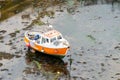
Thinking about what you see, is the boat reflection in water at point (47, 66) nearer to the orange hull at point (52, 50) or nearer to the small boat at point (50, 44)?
the small boat at point (50, 44)

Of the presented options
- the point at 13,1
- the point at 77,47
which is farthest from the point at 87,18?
the point at 13,1

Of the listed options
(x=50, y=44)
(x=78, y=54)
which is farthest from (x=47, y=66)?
(x=78, y=54)

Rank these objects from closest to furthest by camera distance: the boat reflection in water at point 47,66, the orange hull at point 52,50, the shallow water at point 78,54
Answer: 1. the boat reflection in water at point 47,66
2. the shallow water at point 78,54
3. the orange hull at point 52,50

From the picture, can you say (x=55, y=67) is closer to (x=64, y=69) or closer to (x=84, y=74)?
(x=64, y=69)

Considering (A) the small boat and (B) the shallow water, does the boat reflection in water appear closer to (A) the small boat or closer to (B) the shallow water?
(B) the shallow water

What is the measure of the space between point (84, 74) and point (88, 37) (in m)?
10.5

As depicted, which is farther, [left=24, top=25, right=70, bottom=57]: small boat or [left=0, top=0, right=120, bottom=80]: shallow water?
[left=24, top=25, right=70, bottom=57]: small boat

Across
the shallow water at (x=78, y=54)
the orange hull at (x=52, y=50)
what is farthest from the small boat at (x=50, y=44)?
the shallow water at (x=78, y=54)

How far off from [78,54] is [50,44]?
412cm

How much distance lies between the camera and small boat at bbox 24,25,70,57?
40312 mm

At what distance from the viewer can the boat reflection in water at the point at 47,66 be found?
38347mm

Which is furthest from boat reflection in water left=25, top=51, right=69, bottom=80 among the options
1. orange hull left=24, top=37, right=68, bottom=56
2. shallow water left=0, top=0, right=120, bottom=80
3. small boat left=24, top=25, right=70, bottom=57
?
orange hull left=24, top=37, right=68, bottom=56

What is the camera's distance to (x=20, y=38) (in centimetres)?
4872

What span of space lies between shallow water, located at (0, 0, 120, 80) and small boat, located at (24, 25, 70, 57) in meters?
1.26
